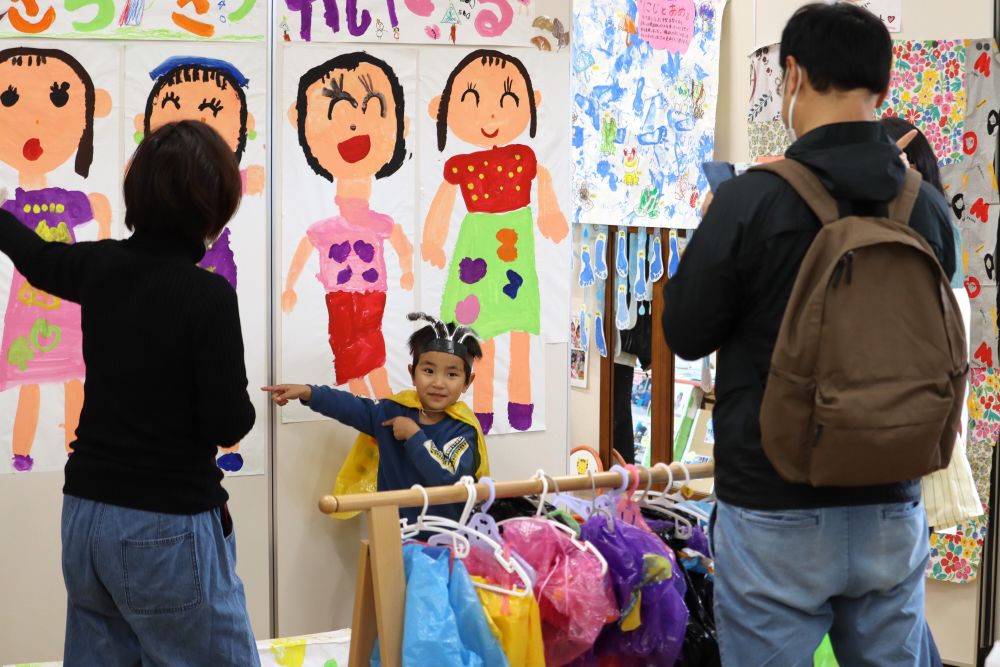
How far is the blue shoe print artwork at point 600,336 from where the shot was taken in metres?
4.82

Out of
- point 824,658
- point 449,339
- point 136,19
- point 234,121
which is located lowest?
point 824,658

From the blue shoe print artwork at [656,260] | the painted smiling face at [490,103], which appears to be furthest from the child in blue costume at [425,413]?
the blue shoe print artwork at [656,260]

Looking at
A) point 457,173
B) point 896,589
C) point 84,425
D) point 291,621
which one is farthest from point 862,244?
point 291,621

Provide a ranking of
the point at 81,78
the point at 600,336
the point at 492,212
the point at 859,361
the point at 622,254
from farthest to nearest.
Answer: the point at 600,336
the point at 622,254
the point at 492,212
the point at 81,78
the point at 859,361

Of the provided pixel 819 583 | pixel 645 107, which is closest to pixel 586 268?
pixel 645 107

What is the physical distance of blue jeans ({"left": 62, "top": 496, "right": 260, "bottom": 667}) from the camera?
1699 mm

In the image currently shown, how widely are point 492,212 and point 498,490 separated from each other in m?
1.06

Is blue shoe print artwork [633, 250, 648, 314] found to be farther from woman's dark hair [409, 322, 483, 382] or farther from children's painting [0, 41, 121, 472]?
children's painting [0, 41, 121, 472]

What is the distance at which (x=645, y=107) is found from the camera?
427 cm

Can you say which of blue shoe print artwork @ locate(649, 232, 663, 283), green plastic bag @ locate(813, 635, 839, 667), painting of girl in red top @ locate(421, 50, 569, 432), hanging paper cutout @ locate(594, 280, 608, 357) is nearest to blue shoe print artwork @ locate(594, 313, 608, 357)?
hanging paper cutout @ locate(594, 280, 608, 357)

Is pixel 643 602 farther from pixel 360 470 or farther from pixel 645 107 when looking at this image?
pixel 645 107

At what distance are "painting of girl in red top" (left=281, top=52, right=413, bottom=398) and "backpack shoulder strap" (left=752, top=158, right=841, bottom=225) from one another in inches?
61.1

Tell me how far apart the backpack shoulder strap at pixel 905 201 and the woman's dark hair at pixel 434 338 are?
142 cm

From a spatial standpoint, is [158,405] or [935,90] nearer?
[158,405]
